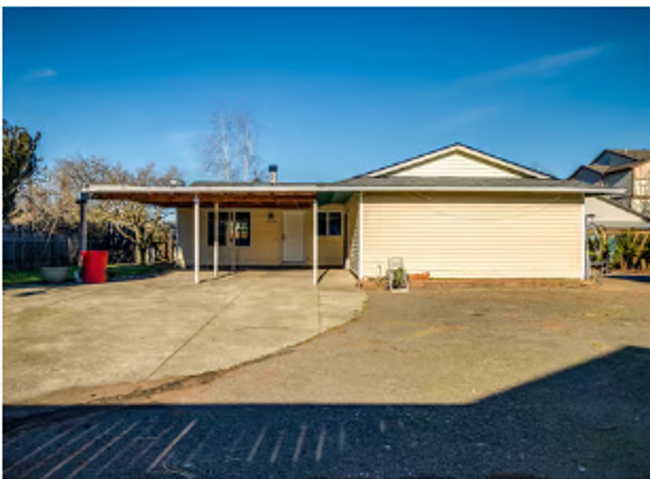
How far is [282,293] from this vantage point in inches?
387

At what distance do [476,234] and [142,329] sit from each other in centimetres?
910

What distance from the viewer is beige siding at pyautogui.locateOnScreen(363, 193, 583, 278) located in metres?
12.1

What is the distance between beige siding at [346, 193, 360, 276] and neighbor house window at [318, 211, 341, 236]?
68cm

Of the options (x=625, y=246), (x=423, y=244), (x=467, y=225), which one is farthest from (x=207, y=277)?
(x=625, y=246)

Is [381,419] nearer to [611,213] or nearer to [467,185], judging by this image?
[467,185]

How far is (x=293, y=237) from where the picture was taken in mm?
16484

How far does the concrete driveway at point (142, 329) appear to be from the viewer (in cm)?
446

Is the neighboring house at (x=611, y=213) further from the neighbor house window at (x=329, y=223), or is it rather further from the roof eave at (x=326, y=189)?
the neighbor house window at (x=329, y=223)

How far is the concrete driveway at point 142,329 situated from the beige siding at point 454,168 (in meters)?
4.73

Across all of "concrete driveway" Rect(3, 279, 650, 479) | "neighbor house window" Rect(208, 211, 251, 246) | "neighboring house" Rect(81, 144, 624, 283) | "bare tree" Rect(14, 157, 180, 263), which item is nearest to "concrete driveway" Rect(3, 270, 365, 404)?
"concrete driveway" Rect(3, 279, 650, 479)

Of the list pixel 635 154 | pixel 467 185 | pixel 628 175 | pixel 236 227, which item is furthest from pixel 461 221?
pixel 635 154

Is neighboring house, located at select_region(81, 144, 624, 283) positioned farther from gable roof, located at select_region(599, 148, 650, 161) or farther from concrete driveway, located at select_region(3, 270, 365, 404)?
gable roof, located at select_region(599, 148, 650, 161)

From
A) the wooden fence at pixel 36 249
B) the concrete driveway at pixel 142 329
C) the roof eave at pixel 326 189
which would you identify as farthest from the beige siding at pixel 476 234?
the wooden fence at pixel 36 249

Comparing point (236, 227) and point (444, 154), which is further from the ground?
point (444, 154)
